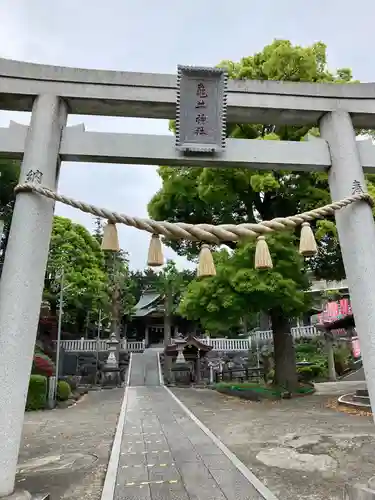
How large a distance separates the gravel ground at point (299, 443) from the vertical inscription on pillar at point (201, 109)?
14.2ft

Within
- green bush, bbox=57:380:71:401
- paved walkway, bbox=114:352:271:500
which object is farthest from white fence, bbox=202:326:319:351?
paved walkway, bbox=114:352:271:500

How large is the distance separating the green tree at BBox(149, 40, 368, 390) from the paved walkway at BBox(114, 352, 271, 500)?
213 inches

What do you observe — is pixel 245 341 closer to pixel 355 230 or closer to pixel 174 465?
pixel 174 465

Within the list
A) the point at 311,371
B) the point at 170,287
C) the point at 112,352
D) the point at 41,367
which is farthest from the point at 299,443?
the point at 170,287

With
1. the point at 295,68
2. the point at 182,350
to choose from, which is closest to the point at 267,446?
the point at 295,68

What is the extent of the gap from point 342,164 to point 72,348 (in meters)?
27.0

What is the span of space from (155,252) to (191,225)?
523 millimetres

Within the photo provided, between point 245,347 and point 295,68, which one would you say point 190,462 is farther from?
point 245,347

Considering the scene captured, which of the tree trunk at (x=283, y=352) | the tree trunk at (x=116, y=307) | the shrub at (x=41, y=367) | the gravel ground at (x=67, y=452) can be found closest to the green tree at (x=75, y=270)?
the tree trunk at (x=116, y=307)

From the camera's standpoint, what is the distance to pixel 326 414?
1098cm

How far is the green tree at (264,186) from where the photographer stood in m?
12.3

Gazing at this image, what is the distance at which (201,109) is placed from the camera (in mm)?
4871

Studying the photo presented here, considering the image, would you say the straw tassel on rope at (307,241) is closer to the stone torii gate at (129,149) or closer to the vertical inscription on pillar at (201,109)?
the stone torii gate at (129,149)

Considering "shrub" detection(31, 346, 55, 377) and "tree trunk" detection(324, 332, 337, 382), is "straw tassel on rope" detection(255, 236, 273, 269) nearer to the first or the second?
"shrub" detection(31, 346, 55, 377)
